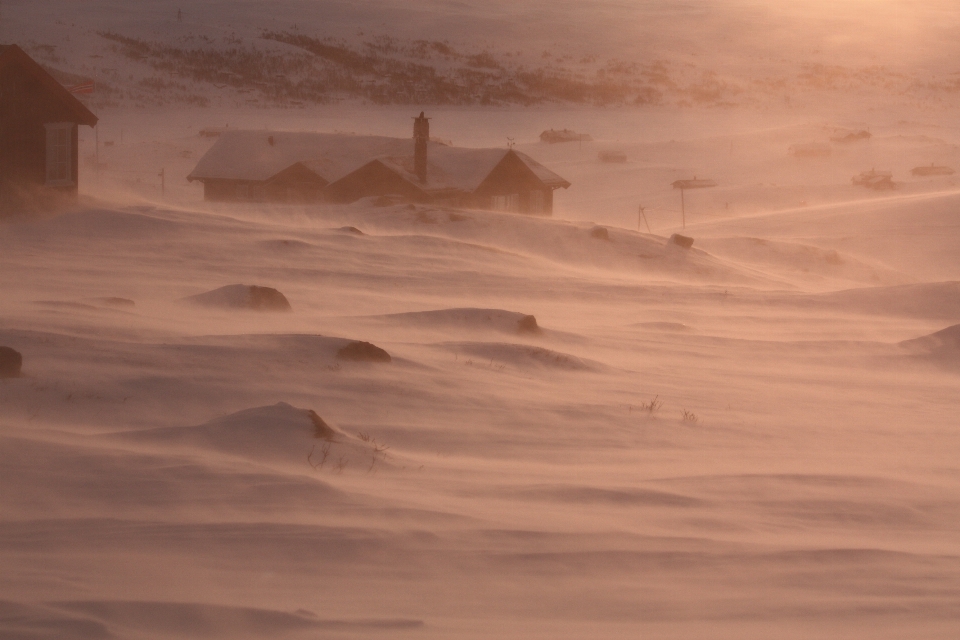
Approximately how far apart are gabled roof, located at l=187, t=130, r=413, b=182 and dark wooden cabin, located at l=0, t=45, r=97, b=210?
12271 mm

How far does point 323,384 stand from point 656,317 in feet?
30.3

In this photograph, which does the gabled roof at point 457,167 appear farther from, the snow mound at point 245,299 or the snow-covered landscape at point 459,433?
the snow mound at point 245,299

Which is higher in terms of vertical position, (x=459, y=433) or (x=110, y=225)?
(x=110, y=225)

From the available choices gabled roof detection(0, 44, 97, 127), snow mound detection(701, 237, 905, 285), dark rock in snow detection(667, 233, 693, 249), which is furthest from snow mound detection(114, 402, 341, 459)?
snow mound detection(701, 237, 905, 285)

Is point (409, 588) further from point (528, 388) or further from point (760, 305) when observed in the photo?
point (760, 305)

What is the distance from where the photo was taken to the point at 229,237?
70.0ft

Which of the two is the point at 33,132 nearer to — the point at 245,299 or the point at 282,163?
the point at 245,299

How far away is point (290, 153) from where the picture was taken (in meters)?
36.5

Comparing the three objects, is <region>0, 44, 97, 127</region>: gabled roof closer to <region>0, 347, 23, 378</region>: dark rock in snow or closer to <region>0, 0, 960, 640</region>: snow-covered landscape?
<region>0, 0, 960, 640</region>: snow-covered landscape

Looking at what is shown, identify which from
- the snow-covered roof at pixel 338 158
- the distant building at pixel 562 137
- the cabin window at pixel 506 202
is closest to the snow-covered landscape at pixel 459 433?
the snow-covered roof at pixel 338 158

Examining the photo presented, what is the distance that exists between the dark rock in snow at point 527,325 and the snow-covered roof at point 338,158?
21.4m

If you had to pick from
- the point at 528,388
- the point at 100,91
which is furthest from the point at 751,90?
the point at 528,388

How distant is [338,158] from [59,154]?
1346 centimetres

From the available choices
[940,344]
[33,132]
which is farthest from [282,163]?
[940,344]
